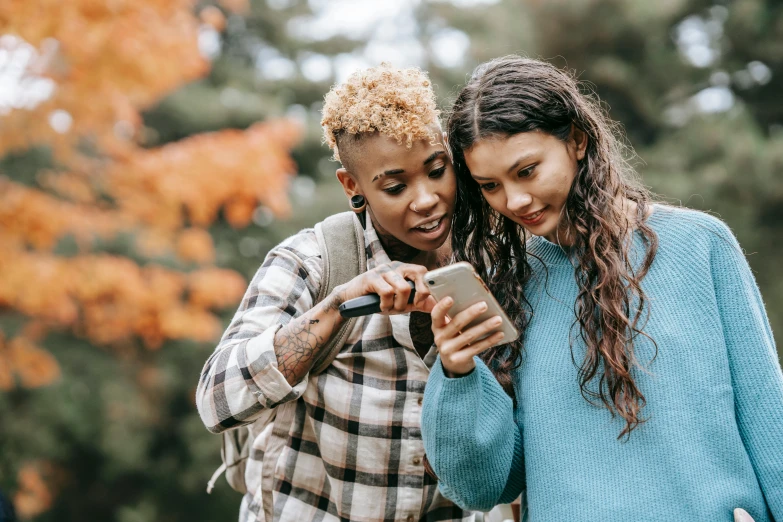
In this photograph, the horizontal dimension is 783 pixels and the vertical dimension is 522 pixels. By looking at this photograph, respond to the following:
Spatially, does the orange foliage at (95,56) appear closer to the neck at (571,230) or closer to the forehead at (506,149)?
the forehead at (506,149)

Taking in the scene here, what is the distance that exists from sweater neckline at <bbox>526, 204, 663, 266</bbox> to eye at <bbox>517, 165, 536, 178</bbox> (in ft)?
0.85

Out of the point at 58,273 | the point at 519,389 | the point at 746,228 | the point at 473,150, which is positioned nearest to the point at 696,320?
the point at 519,389

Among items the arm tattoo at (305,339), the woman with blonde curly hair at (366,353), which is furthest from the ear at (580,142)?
the arm tattoo at (305,339)

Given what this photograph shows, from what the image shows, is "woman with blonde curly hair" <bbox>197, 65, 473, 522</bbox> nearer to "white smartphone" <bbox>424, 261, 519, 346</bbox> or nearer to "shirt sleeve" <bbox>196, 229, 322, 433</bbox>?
"shirt sleeve" <bbox>196, 229, 322, 433</bbox>

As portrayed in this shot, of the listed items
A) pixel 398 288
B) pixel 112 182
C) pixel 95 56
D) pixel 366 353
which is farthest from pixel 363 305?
pixel 112 182

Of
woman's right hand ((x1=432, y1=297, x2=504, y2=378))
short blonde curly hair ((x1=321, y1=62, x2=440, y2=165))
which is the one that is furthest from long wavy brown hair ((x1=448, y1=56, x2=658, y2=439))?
woman's right hand ((x1=432, y1=297, x2=504, y2=378))

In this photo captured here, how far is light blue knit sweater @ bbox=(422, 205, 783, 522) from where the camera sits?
5.71 feet

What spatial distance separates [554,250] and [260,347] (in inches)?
33.4

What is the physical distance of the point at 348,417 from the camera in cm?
220

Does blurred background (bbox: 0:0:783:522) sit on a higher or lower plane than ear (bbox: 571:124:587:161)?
lower

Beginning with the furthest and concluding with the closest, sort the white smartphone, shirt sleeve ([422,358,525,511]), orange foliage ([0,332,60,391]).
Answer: orange foliage ([0,332,60,391]) → shirt sleeve ([422,358,525,511]) → the white smartphone

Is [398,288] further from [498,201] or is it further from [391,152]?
[391,152]

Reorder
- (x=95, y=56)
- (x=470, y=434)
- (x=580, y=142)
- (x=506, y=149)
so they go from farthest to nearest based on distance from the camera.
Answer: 1. (x=95, y=56)
2. (x=580, y=142)
3. (x=506, y=149)
4. (x=470, y=434)

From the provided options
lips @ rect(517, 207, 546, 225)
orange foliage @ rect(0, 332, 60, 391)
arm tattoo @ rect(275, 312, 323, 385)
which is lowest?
orange foliage @ rect(0, 332, 60, 391)
